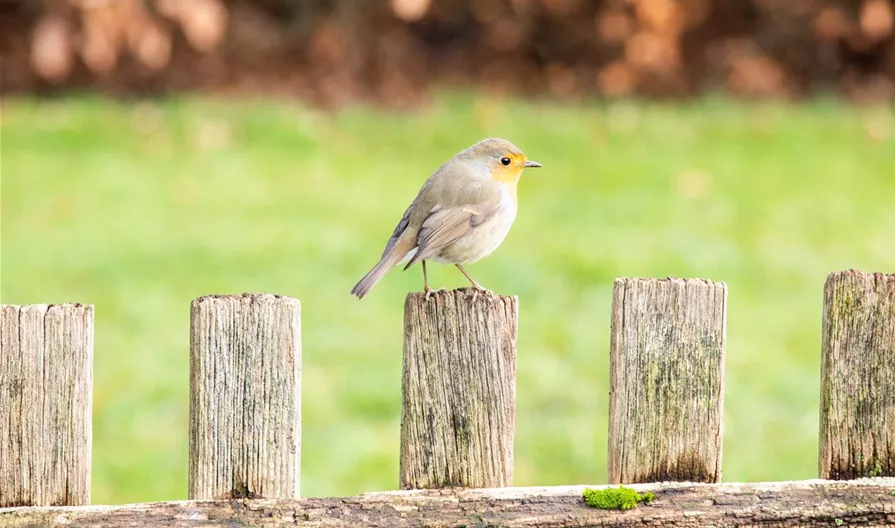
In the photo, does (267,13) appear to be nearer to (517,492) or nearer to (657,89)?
(657,89)

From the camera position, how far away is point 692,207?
24.8ft

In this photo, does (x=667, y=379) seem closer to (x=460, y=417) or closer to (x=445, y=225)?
(x=460, y=417)

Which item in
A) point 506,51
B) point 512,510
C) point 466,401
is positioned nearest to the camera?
point 512,510

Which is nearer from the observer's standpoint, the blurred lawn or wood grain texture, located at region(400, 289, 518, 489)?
wood grain texture, located at region(400, 289, 518, 489)

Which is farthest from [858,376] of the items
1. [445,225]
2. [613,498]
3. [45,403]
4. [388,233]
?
[388,233]

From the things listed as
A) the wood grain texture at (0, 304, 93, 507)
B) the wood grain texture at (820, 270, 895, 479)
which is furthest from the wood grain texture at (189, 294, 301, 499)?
the wood grain texture at (820, 270, 895, 479)

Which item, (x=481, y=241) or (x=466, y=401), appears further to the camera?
(x=481, y=241)

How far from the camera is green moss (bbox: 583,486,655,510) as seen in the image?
7.73 ft

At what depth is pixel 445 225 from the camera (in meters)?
3.39

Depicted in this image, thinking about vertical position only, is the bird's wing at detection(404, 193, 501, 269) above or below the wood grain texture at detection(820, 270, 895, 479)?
above

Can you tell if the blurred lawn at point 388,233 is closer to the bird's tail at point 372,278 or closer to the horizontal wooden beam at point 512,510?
the bird's tail at point 372,278

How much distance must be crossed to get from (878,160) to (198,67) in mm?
6059

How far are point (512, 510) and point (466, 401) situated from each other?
234 millimetres

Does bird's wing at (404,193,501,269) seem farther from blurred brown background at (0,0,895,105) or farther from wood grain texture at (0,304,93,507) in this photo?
blurred brown background at (0,0,895,105)
